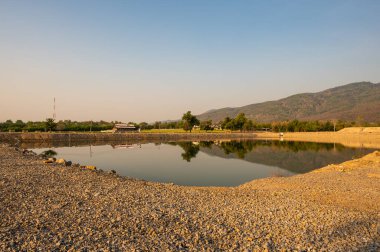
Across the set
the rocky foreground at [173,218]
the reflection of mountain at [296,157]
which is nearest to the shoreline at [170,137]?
the reflection of mountain at [296,157]

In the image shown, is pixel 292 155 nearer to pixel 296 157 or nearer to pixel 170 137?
pixel 296 157

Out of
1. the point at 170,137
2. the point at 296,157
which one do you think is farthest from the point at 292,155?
the point at 170,137

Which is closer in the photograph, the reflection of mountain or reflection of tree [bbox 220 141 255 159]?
the reflection of mountain

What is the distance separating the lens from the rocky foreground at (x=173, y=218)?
855cm

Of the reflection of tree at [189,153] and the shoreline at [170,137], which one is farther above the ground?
the shoreline at [170,137]

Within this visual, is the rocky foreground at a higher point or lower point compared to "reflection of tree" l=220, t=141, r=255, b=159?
higher

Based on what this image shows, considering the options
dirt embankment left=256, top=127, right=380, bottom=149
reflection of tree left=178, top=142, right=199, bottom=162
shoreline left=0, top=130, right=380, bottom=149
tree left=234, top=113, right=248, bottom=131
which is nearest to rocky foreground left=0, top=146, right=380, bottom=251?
reflection of tree left=178, top=142, right=199, bottom=162

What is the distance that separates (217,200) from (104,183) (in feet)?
23.5

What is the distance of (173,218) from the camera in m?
11.0

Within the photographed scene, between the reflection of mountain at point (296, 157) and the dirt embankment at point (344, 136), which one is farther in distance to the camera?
the dirt embankment at point (344, 136)

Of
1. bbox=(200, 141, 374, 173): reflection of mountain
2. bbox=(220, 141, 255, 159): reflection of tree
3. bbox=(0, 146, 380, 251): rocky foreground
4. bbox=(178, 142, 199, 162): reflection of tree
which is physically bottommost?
bbox=(200, 141, 374, 173): reflection of mountain

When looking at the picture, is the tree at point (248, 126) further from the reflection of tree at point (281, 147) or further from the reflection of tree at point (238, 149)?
the reflection of tree at point (238, 149)

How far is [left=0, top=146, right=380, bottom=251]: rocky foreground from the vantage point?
A: 28.0 ft

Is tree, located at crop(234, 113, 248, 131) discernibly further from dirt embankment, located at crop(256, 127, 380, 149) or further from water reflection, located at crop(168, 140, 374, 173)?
water reflection, located at crop(168, 140, 374, 173)
